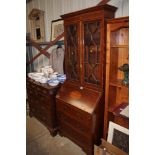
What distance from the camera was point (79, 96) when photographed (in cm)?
205

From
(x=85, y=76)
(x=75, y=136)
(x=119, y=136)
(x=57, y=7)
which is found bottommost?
(x=75, y=136)

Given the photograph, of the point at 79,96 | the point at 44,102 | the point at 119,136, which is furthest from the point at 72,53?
the point at 119,136

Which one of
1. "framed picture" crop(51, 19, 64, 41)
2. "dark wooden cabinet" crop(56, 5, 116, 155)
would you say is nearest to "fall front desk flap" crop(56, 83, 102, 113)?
"dark wooden cabinet" crop(56, 5, 116, 155)

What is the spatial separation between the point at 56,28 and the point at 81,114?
1.80 metres

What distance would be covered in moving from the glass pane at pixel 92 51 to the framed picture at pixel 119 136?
60cm

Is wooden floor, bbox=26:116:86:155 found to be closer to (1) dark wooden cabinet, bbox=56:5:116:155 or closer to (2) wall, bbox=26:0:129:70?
(1) dark wooden cabinet, bbox=56:5:116:155

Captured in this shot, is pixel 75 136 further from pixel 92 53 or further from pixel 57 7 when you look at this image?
pixel 57 7

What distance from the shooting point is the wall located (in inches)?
76.4

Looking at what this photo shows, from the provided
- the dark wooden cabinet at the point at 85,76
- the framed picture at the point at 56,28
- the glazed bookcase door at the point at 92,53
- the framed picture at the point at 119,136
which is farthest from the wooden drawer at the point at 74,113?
the framed picture at the point at 56,28

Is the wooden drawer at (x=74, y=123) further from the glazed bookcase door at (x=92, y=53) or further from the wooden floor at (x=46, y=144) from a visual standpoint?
the glazed bookcase door at (x=92, y=53)
